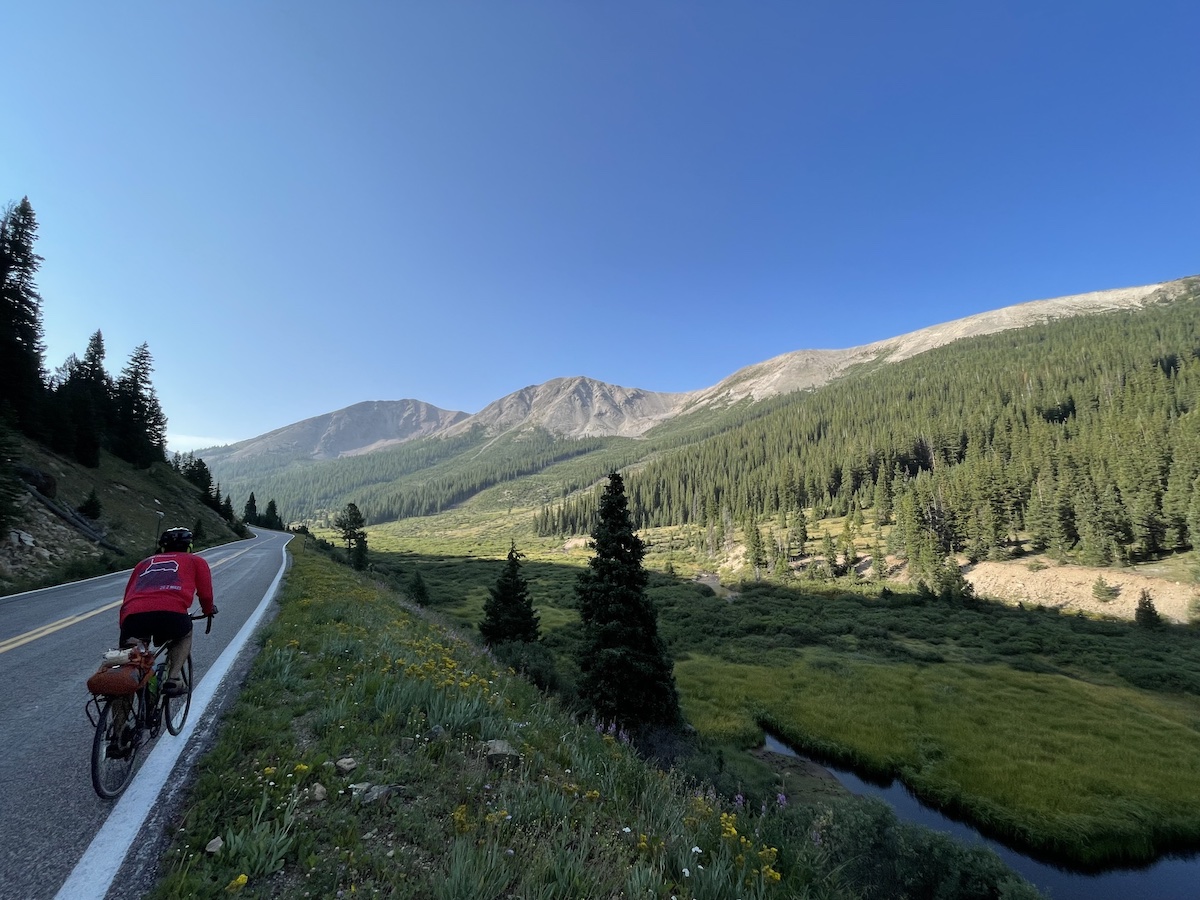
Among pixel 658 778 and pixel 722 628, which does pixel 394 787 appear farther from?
pixel 722 628

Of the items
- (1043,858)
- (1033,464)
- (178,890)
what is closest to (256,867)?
(178,890)

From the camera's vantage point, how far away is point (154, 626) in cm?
515

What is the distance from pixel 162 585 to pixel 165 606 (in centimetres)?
27

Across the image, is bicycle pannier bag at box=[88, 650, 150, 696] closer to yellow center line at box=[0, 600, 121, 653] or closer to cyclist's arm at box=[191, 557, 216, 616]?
cyclist's arm at box=[191, 557, 216, 616]

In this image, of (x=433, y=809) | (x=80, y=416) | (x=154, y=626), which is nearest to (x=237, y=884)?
(x=433, y=809)

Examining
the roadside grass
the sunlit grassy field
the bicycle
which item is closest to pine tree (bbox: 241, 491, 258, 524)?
the sunlit grassy field

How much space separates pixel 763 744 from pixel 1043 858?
33.2ft

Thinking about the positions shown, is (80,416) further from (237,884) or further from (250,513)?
(250,513)

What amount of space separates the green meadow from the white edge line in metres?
11.8

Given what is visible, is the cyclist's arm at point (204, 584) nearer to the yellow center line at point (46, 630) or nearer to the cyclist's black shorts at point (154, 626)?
the cyclist's black shorts at point (154, 626)

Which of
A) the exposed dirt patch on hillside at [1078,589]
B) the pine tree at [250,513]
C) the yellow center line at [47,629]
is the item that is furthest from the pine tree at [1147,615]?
the pine tree at [250,513]

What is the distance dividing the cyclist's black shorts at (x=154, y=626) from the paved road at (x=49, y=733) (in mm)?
1134

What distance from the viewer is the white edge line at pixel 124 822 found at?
3025mm

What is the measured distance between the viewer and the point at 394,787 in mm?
4266
